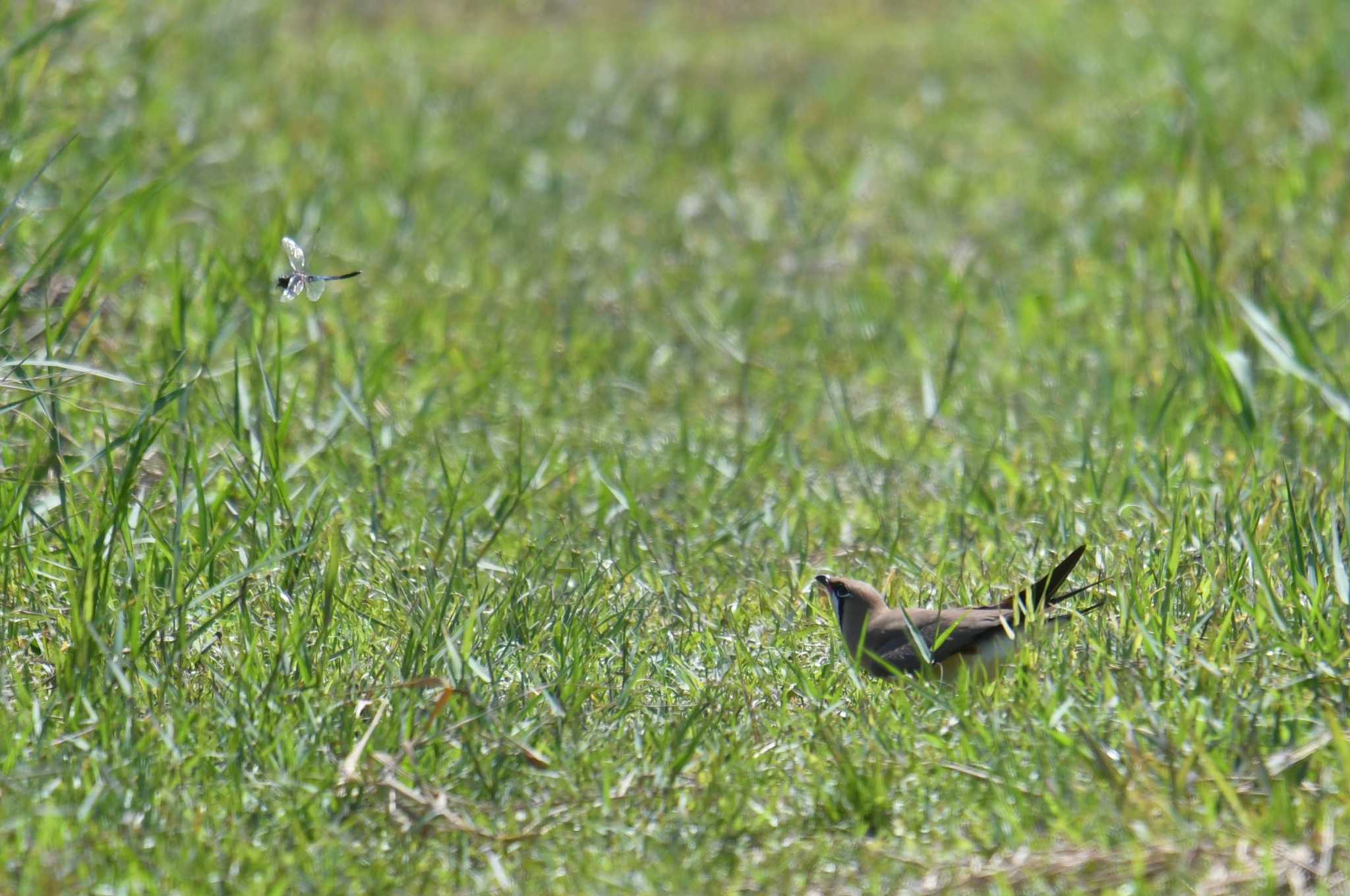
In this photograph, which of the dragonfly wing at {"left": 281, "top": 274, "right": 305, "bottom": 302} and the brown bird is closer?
the brown bird

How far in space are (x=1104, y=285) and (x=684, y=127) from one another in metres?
2.99

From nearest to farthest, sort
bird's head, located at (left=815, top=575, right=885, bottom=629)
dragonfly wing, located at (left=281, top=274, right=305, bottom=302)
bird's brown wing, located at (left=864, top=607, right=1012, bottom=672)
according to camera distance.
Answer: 1. bird's brown wing, located at (left=864, top=607, right=1012, bottom=672)
2. dragonfly wing, located at (left=281, top=274, right=305, bottom=302)
3. bird's head, located at (left=815, top=575, right=885, bottom=629)

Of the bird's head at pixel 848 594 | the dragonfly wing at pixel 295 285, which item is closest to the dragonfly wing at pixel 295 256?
the dragonfly wing at pixel 295 285

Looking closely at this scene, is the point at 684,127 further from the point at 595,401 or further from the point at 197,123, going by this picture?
the point at 595,401

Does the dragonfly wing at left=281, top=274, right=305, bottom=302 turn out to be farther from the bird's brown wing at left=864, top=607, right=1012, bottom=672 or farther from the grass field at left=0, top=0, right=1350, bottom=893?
the bird's brown wing at left=864, top=607, right=1012, bottom=672

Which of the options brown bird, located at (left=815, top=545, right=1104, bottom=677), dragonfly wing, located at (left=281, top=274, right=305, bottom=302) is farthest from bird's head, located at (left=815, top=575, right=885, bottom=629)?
dragonfly wing, located at (left=281, top=274, right=305, bottom=302)

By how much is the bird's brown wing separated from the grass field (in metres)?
0.12

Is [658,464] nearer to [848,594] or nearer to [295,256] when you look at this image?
[848,594]

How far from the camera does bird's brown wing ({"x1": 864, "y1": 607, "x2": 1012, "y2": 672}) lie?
3.46 metres

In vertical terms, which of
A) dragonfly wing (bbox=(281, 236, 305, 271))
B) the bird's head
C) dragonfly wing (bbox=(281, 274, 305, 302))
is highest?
dragonfly wing (bbox=(281, 236, 305, 271))

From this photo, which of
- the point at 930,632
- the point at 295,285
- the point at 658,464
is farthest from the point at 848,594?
the point at 295,285

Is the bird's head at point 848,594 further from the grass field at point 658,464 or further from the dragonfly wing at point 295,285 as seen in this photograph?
the dragonfly wing at point 295,285

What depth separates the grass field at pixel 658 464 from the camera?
111 inches

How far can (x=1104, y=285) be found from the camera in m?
6.55
